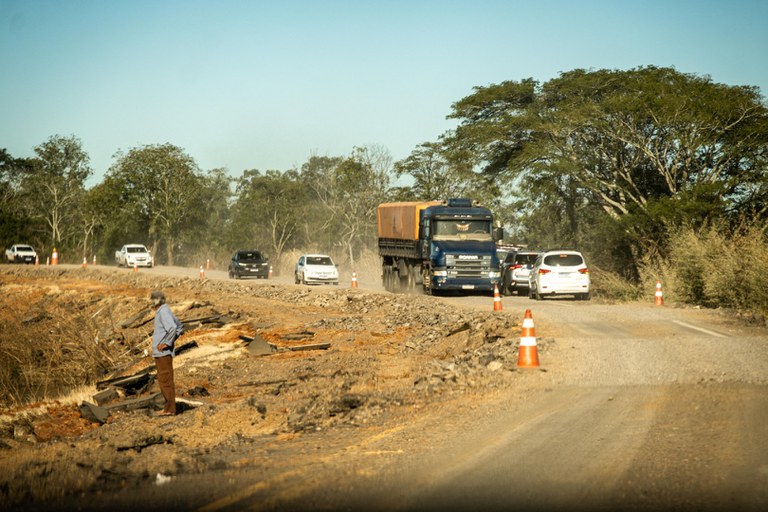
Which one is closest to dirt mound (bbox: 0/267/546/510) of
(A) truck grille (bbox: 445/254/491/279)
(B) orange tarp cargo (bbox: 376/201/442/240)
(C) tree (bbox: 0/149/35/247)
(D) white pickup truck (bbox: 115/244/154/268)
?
(A) truck grille (bbox: 445/254/491/279)

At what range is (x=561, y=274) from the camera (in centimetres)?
2989

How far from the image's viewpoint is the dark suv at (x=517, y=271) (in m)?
34.1

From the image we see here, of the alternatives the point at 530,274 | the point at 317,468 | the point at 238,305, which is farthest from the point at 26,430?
the point at 530,274

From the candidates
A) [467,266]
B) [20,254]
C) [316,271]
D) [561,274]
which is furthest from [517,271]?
[20,254]

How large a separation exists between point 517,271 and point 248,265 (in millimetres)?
20001

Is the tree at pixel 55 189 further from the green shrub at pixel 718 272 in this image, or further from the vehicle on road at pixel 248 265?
the green shrub at pixel 718 272

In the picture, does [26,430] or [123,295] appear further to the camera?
[123,295]

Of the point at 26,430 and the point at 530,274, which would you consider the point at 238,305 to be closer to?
the point at 530,274

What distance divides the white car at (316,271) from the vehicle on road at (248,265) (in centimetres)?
659

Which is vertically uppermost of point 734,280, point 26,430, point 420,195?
point 420,195

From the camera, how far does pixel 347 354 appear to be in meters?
18.4

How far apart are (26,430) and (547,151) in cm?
3431

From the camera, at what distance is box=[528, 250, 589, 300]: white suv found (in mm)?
29906

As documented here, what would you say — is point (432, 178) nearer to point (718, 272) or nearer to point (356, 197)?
point (356, 197)
